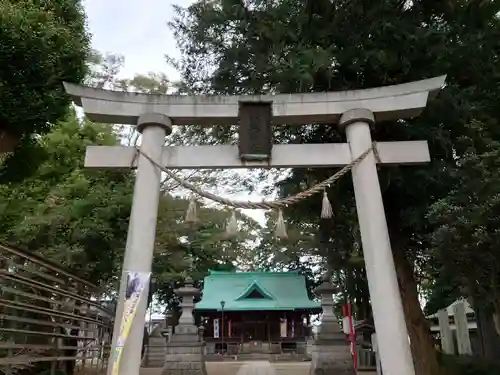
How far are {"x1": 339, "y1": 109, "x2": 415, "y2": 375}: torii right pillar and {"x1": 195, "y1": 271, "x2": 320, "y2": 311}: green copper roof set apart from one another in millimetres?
18669

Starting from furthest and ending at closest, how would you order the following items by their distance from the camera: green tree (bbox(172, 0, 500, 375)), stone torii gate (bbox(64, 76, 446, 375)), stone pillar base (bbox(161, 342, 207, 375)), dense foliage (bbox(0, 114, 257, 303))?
stone pillar base (bbox(161, 342, 207, 375)) → dense foliage (bbox(0, 114, 257, 303)) → green tree (bbox(172, 0, 500, 375)) → stone torii gate (bbox(64, 76, 446, 375))

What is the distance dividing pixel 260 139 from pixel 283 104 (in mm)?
693

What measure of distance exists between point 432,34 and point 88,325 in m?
10.00

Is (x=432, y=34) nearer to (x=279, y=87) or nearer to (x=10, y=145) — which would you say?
(x=279, y=87)

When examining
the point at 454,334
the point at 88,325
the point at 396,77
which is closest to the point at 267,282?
the point at 454,334

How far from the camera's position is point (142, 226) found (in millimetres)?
5660

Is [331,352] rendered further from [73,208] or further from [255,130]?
[255,130]

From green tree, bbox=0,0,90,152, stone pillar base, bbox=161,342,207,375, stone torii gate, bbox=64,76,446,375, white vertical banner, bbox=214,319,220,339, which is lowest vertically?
stone pillar base, bbox=161,342,207,375

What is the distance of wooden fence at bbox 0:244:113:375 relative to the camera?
6035 millimetres

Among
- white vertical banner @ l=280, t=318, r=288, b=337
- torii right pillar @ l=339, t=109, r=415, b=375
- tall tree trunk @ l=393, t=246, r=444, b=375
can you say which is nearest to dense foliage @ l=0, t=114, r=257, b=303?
torii right pillar @ l=339, t=109, r=415, b=375

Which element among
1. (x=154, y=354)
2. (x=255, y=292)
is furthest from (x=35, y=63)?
(x=255, y=292)

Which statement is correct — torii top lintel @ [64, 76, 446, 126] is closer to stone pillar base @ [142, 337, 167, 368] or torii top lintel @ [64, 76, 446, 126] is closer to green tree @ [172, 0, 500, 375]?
green tree @ [172, 0, 500, 375]

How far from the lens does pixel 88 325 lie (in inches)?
409

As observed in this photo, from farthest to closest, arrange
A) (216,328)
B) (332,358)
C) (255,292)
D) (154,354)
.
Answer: (255,292), (216,328), (154,354), (332,358)
